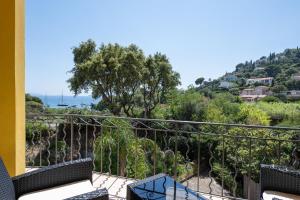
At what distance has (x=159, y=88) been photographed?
1792cm

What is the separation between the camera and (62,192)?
1.97 m

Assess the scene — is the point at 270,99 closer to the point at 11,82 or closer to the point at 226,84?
the point at 226,84

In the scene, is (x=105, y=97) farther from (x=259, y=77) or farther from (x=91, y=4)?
(x=259, y=77)

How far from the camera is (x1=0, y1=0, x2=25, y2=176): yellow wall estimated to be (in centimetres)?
230

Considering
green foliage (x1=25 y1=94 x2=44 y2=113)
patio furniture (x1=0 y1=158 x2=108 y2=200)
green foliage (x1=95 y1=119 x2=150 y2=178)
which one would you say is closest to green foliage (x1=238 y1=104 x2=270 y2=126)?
green foliage (x1=95 y1=119 x2=150 y2=178)

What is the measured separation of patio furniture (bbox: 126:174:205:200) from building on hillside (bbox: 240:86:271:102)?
18544mm

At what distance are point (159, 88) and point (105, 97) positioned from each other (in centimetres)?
373

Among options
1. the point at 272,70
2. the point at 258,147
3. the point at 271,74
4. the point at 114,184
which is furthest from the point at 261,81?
the point at 114,184

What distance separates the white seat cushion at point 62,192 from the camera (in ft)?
6.19

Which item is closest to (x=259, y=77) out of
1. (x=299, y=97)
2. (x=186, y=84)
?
(x=299, y=97)

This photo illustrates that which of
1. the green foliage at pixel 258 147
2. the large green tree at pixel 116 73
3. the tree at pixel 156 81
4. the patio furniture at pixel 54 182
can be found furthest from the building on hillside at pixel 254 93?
the patio furniture at pixel 54 182

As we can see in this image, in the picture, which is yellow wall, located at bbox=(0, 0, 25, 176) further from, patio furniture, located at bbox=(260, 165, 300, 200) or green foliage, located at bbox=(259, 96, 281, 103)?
green foliage, located at bbox=(259, 96, 281, 103)

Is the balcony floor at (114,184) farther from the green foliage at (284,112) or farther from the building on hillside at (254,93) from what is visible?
the building on hillside at (254,93)

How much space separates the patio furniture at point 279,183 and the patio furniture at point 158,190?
49cm
